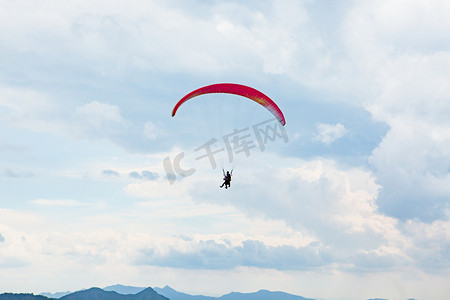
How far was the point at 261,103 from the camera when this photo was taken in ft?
174

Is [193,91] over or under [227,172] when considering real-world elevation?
over

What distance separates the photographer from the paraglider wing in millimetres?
50219

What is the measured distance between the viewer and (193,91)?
5031 centimetres

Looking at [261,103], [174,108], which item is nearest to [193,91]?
[174,108]

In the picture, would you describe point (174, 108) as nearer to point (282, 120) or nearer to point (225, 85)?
point (225, 85)

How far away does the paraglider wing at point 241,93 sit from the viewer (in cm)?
5022

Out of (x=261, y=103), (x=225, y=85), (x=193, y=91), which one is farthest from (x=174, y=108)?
(x=261, y=103)

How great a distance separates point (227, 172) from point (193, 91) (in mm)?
9183

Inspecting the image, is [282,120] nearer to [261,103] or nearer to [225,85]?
[261,103]

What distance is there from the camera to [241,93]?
5178 centimetres

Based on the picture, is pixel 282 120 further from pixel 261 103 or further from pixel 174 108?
pixel 174 108

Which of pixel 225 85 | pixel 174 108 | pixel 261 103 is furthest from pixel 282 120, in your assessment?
pixel 174 108

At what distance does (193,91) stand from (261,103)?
7.78m

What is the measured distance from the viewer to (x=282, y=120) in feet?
174
